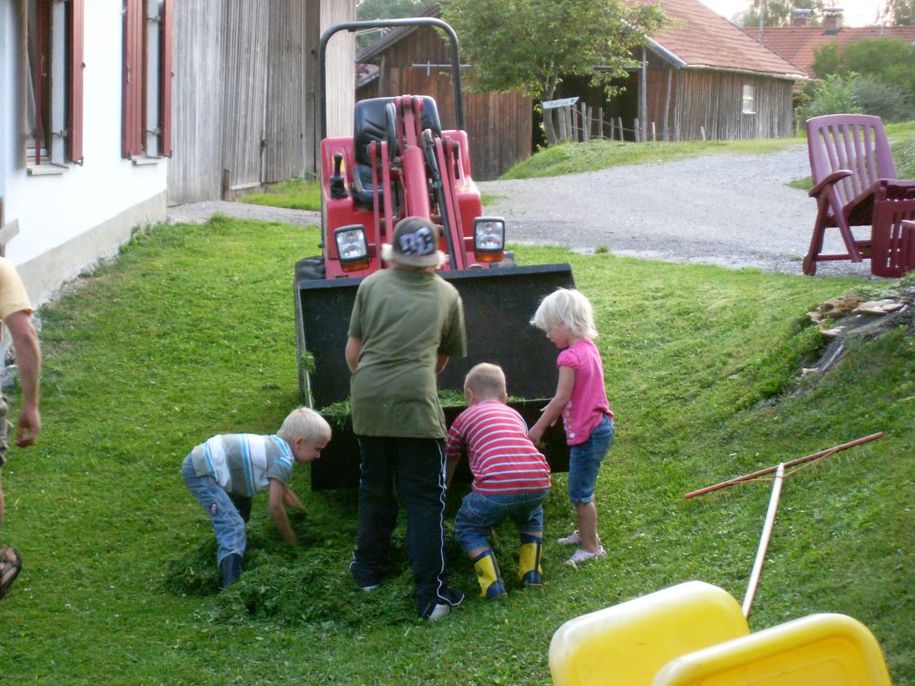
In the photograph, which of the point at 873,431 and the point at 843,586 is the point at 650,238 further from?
→ the point at 843,586

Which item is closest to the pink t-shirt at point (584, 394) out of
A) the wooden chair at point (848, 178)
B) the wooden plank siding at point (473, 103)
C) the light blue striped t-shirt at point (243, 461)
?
the light blue striped t-shirt at point (243, 461)

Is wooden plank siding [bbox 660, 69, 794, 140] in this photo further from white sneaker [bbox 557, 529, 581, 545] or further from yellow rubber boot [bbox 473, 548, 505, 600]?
yellow rubber boot [bbox 473, 548, 505, 600]

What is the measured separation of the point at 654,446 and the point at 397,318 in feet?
8.06

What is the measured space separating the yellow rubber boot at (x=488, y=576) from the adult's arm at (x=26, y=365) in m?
2.03

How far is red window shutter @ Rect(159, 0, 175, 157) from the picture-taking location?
13.2m

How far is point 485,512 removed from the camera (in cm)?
527

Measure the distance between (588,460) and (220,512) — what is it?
5.72 feet

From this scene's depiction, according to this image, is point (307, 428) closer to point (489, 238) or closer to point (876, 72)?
point (489, 238)

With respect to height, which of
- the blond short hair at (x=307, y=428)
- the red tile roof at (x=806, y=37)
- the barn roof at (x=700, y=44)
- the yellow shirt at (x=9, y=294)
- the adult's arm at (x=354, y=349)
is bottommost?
the blond short hair at (x=307, y=428)

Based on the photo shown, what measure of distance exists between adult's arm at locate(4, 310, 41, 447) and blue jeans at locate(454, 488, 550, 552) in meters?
1.92

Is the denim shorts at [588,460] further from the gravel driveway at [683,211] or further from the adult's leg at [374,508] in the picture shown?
the gravel driveway at [683,211]

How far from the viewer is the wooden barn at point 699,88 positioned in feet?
114

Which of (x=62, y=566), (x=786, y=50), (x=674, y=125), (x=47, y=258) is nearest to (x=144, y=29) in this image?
(x=47, y=258)

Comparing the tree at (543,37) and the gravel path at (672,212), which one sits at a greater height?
the tree at (543,37)
